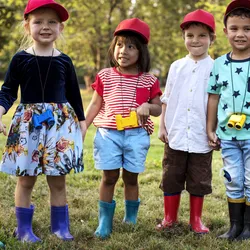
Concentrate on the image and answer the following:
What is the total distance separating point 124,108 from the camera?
3.49 m

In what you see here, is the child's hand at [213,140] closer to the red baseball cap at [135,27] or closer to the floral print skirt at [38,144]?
the red baseball cap at [135,27]

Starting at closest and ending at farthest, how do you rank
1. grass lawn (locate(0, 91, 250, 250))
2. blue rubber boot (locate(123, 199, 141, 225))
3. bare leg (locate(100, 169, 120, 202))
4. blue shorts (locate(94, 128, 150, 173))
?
grass lawn (locate(0, 91, 250, 250))
blue shorts (locate(94, 128, 150, 173))
bare leg (locate(100, 169, 120, 202))
blue rubber boot (locate(123, 199, 141, 225))

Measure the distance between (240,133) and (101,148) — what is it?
3.31ft

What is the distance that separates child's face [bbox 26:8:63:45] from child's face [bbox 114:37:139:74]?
1.71ft

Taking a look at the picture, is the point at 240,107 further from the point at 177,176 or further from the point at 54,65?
the point at 54,65

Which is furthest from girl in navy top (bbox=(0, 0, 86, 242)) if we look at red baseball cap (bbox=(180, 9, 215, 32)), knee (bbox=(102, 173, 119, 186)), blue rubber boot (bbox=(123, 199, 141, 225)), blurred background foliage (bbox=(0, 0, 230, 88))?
blurred background foliage (bbox=(0, 0, 230, 88))

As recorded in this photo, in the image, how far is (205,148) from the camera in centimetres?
355

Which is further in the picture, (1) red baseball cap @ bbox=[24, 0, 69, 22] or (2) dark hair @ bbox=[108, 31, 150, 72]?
(2) dark hair @ bbox=[108, 31, 150, 72]

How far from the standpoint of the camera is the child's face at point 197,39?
3.48m

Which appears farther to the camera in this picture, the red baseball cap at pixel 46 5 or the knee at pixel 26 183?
the knee at pixel 26 183

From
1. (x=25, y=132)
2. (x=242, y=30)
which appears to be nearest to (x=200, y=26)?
(x=242, y=30)

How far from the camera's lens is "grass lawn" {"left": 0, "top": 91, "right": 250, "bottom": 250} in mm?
3268

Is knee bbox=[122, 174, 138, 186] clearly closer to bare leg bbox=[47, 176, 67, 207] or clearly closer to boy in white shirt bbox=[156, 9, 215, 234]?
boy in white shirt bbox=[156, 9, 215, 234]

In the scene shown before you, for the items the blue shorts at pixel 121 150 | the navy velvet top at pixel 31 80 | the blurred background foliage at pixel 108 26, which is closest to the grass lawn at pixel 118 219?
the blue shorts at pixel 121 150
